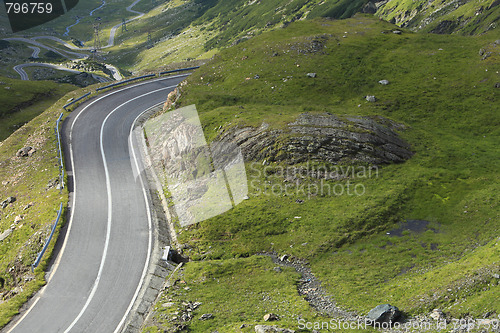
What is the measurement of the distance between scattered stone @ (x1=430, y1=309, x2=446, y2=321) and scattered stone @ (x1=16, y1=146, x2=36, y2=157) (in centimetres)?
5842

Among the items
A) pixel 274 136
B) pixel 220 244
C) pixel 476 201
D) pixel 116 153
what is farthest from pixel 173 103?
pixel 476 201

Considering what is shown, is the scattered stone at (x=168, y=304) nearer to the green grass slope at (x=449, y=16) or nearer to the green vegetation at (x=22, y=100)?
the green vegetation at (x=22, y=100)

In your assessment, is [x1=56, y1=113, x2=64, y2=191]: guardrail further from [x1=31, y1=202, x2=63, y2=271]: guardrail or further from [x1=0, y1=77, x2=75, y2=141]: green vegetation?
[x1=0, y1=77, x2=75, y2=141]: green vegetation

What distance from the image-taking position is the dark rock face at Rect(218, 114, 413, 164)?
47125mm

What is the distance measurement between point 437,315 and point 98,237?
34.7m

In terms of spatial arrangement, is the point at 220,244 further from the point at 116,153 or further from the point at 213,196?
the point at 116,153

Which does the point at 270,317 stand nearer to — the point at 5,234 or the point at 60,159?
the point at 5,234

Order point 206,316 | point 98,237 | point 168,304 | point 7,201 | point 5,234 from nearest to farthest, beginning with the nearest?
1. point 206,316
2. point 168,304
3. point 98,237
4. point 5,234
5. point 7,201

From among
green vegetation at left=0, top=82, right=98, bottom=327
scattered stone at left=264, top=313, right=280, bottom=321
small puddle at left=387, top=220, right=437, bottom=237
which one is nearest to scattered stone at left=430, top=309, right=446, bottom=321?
scattered stone at left=264, top=313, right=280, bottom=321

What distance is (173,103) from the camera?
6675cm

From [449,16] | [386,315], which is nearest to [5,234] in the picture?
[386,315]

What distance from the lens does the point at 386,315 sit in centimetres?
2555

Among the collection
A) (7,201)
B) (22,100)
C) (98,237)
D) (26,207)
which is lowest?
(98,237)

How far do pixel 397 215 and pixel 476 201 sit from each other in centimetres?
851
